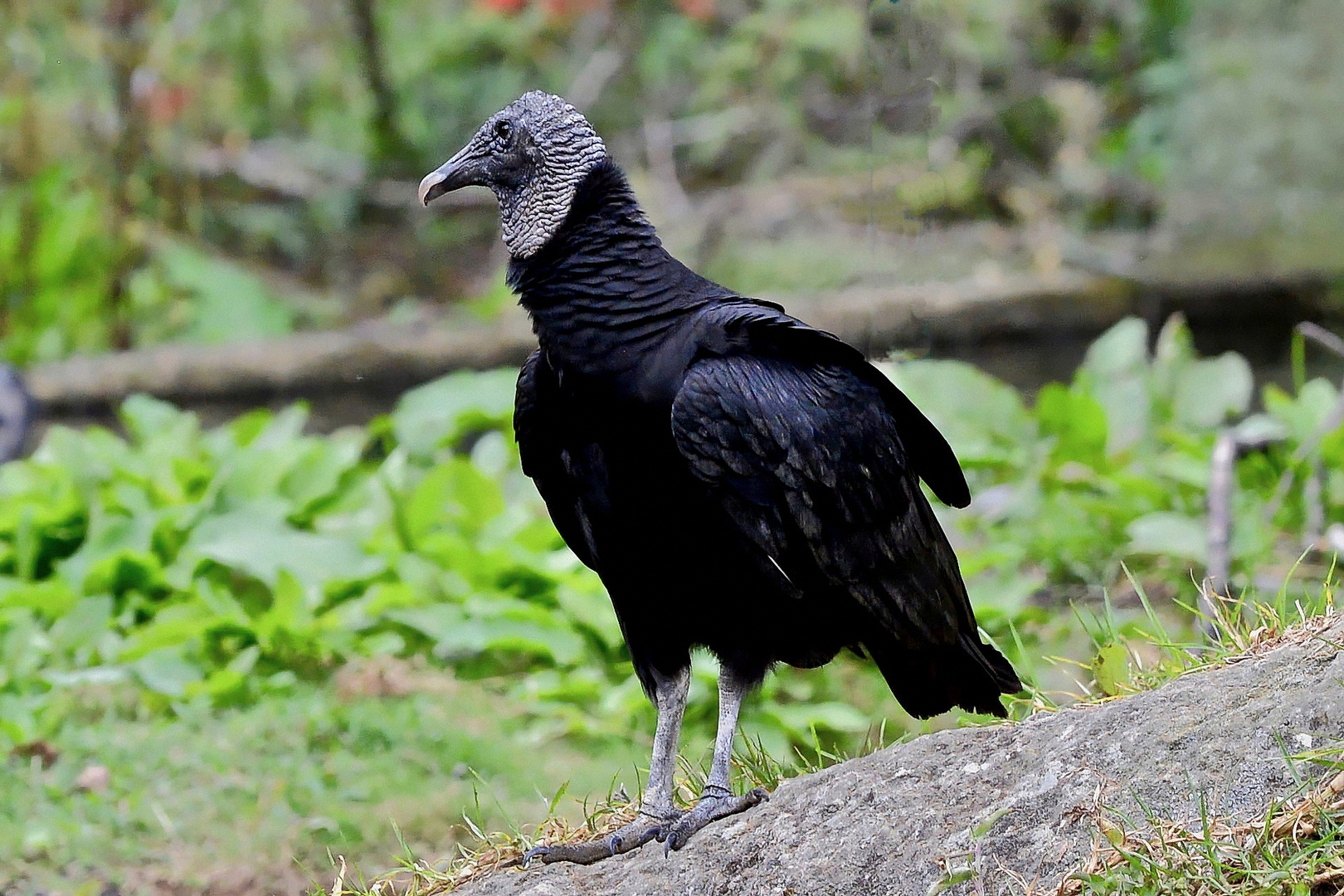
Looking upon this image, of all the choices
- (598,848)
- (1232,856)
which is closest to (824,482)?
(598,848)

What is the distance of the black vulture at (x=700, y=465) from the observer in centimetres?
266

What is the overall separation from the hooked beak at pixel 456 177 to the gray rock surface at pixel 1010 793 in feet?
4.70

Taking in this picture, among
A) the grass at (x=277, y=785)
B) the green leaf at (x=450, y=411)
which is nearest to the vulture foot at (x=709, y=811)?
the grass at (x=277, y=785)

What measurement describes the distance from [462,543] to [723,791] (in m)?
2.29

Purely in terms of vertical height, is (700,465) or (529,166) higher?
(529,166)

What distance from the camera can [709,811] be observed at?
9.09 feet

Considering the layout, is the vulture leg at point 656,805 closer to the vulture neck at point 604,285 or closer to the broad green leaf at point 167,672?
the vulture neck at point 604,285

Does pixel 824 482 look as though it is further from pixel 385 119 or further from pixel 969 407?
pixel 385 119

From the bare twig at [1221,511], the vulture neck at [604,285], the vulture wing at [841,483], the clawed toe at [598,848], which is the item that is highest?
the vulture neck at [604,285]

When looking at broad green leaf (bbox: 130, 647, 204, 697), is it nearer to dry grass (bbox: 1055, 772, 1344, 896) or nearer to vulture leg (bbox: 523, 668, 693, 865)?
vulture leg (bbox: 523, 668, 693, 865)

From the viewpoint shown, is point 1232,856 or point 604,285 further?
point 604,285

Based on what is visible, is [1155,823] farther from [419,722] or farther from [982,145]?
[982,145]

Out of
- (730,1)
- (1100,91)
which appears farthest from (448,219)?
(1100,91)

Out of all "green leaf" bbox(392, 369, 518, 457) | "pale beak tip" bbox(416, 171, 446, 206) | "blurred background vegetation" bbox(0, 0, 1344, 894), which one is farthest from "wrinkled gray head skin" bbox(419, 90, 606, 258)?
"green leaf" bbox(392, 369, 518, 457)
